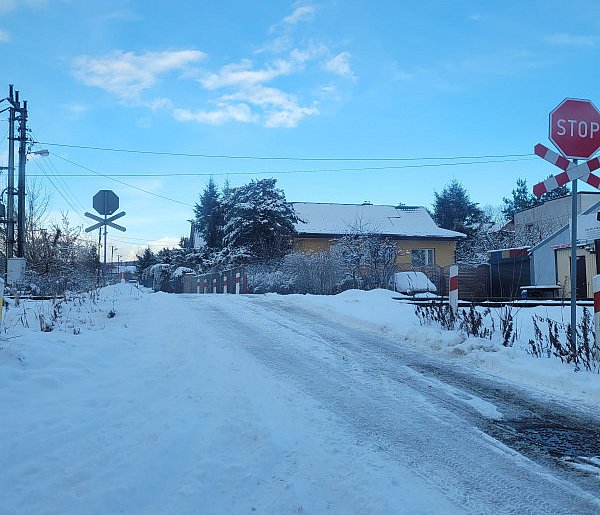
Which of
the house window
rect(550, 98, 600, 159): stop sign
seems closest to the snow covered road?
rect(550, 98, 600, 159): stop sign

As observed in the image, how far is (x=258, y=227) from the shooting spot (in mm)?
32344

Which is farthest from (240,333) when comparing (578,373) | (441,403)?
(578,373)

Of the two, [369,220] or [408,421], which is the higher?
[369,220]

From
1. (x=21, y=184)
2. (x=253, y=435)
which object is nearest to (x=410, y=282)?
(x=253, y=435)

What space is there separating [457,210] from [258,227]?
97.2 ft

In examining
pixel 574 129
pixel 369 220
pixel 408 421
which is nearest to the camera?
pixel 408 421

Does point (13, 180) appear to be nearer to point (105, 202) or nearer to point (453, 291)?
point (105, 202)

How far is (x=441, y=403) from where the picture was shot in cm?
509

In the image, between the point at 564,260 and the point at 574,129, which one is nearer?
the point at 574,129

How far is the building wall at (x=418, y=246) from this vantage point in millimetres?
37781

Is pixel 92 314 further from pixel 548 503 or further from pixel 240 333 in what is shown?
pixel 548 503

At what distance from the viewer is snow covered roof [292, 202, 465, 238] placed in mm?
38706

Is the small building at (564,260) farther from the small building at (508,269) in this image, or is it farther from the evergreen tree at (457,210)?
the evergreen tree at (457,210)

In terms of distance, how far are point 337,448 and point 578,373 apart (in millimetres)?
3451
